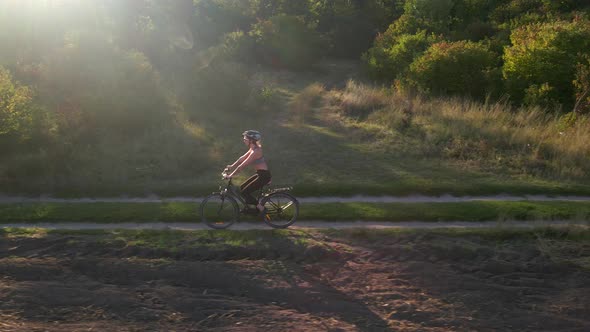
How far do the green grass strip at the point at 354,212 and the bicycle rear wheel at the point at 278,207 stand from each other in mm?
695

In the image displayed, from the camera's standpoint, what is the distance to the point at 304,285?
806 centimetres

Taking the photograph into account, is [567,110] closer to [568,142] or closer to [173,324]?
[568,142]

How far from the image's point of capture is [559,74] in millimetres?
20453

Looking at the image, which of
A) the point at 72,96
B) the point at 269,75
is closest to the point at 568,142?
A: the point at 72,96

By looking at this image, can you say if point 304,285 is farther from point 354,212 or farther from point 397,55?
point 397,55

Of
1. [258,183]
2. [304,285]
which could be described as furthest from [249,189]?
[304,285]

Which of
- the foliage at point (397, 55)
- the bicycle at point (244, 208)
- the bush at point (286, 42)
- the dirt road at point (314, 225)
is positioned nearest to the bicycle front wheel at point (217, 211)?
the bicycle at point (244, 208)

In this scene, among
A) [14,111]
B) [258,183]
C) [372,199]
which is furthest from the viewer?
[14,111]

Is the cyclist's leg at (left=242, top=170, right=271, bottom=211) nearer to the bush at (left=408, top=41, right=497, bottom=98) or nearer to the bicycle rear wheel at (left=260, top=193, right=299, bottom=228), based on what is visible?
the bicycle rear wheel at (left=260, top=193, right=299, bottom=228)

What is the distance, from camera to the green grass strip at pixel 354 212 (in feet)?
36.9

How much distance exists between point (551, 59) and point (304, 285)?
16.7 meters

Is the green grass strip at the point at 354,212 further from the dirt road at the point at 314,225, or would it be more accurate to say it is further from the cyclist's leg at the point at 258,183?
the cyclist's leg at the point at 258,183

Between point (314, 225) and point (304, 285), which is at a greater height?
point (314, 225)

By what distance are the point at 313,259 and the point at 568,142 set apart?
10516 mm
